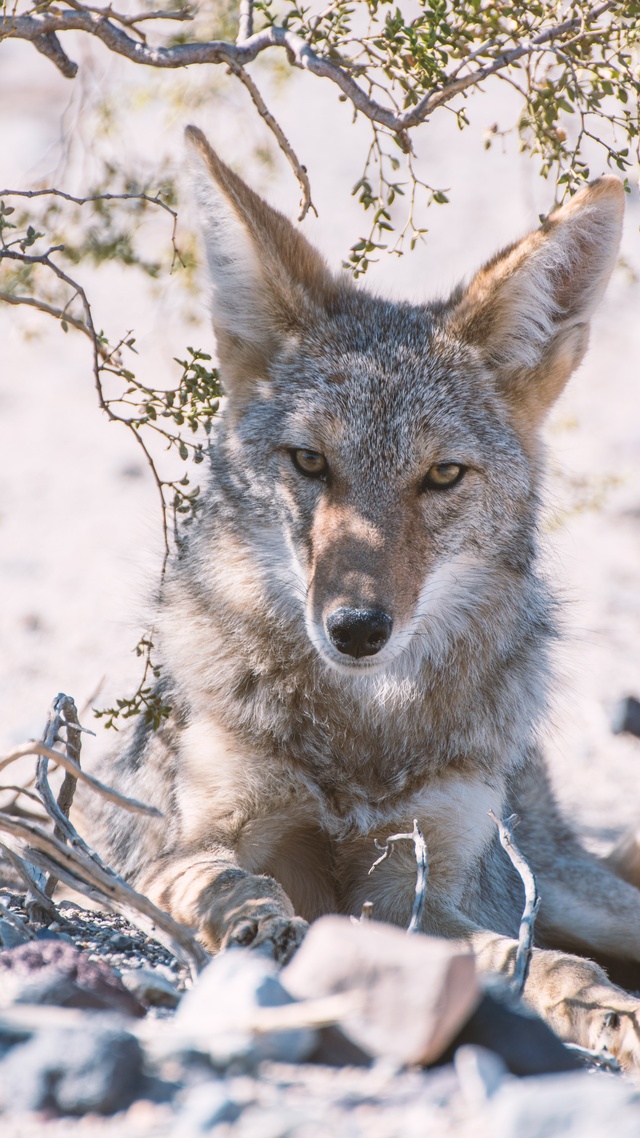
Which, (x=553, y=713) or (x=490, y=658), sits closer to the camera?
(x=490, y=658)

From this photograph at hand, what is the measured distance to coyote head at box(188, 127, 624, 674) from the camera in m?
3.72

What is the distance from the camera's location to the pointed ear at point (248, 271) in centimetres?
390

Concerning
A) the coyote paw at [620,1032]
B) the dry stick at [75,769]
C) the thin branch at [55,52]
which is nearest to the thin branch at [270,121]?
the thin branch at [55,52]

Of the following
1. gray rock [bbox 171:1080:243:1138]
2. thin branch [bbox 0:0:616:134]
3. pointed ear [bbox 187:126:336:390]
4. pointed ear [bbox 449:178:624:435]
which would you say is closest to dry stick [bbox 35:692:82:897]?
gray rock [bbox 171:1080:243:1138]

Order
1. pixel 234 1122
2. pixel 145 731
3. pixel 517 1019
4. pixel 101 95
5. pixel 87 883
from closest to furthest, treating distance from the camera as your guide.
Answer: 1. pixel 234 1122
2. pixel 517 1019
3. pixel 87 883
4. pixel 145 731
5. pixel 101 95

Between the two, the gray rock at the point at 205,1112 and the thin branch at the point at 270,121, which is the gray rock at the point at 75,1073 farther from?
the thin branch at the point at 270,121

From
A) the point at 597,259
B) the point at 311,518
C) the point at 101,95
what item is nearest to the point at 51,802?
the point at 311,518

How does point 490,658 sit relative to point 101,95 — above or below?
below

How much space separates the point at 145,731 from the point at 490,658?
1386 millimetres

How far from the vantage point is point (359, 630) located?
3.32 meters

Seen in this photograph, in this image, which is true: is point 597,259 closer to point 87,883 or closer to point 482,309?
point 482,309

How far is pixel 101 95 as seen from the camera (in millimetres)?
6441

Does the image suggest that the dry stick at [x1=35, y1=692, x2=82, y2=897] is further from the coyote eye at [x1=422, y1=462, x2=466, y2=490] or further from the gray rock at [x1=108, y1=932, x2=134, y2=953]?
the coyote eye at [x1=422, y1=462, x2=466, y2=490]

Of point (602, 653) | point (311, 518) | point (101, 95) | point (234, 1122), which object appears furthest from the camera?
point (602, 653)
